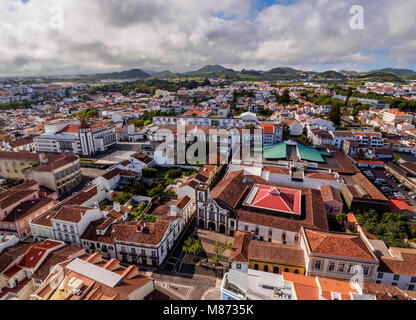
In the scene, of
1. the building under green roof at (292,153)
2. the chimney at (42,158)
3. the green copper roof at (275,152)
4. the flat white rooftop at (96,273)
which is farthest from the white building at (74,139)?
the flat white rooftop at (96,273)

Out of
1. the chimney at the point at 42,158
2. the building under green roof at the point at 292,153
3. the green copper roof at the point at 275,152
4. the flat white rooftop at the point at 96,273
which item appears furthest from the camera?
the green copper roof at the point at 275,152

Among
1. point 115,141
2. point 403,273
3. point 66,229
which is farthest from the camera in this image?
point 115,141

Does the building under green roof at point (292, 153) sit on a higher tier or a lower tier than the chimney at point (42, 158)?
lower

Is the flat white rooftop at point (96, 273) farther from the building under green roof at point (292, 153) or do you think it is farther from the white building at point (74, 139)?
the white building at point (74, 139)

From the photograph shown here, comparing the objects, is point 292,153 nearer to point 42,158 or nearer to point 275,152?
point 275,152

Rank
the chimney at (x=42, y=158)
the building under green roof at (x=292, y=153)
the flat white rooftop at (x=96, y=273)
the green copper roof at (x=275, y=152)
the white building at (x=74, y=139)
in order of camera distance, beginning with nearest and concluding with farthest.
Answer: the flat white rooftop at (x=96, y=273) < the chimney at (x=42, y=158) < the building under green roof at (x=292, y=153) < the green copper roof at (x=275, y=152) < the white building at (x=74, y=139)

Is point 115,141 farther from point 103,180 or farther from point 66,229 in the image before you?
point 66,229

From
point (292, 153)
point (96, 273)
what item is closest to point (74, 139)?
point (96, 273)

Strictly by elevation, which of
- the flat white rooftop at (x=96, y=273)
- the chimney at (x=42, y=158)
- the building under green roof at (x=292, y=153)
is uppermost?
the chimney at (x=42, y=158)

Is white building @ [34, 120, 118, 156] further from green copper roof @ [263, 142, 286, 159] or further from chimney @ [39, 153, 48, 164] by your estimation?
green copper roof @ [263, 142, 286, 159]
